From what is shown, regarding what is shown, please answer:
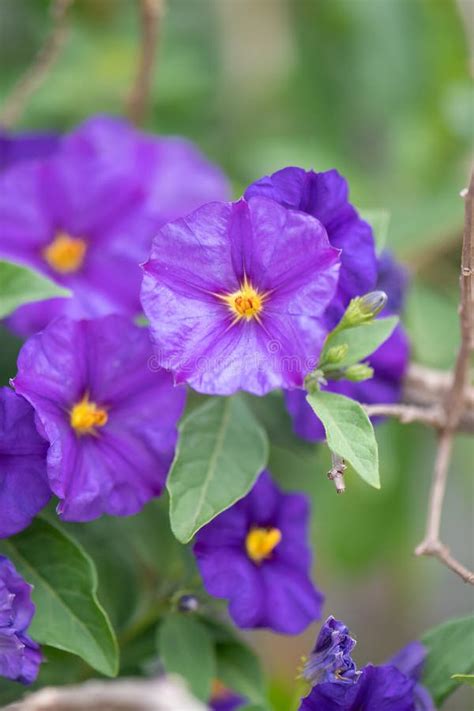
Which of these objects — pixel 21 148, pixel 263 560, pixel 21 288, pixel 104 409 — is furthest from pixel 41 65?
pixel 263 560

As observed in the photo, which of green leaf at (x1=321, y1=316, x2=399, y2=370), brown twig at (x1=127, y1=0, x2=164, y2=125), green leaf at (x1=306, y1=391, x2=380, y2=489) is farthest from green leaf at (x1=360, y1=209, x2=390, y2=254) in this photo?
brown twig at (x1=127, y1=0, x2=164, y2=125)

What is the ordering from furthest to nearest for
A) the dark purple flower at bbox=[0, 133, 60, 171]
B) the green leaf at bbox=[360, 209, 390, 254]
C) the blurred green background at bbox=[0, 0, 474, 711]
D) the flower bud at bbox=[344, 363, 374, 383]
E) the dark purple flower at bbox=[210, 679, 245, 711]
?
the blurred green background at bbox=[0, 0, 474, 711] → the dark purple flower at bbox=[0, 133, 60, 171] → the dark purple flower at bbox=[210, 679, 245, 711] → the green leaf at bbox=[360, 209, 390, 254] → the flower bud at bbox=[344, 363, 374, 383]

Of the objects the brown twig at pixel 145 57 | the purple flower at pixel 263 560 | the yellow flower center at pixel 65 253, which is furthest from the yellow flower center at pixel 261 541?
the brown twig at pixel 145 57

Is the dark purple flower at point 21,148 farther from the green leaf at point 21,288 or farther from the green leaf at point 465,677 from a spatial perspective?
the green leaf at point 465,677

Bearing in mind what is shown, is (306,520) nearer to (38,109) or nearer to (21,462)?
(21,462)

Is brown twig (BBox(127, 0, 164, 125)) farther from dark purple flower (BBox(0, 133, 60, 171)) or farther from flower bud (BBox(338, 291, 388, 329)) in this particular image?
flower bud (BBox(338, 291, 388, 329))

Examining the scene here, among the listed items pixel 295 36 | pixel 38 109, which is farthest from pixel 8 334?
pixel 295 36
